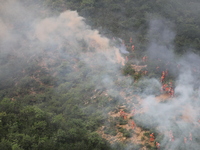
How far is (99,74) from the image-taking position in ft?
83.1

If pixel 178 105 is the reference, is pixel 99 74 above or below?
above

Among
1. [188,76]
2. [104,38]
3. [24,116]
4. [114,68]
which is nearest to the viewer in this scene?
[24,116]

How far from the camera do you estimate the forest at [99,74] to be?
1859 centimetres

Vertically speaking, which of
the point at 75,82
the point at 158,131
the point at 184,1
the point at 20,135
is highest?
the point at 184,1

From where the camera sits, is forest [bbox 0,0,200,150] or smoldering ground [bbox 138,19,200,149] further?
forest [bbox 0,0,200,150]

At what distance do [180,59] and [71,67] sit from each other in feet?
32.7

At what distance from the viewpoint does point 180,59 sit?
26672 mm

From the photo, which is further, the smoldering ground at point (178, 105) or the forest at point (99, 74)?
the forest at point (99, 74)

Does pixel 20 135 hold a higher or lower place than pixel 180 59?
lower

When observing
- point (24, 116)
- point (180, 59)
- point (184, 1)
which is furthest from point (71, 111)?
point (184, 1)

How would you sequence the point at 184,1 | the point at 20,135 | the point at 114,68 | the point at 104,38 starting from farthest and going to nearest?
the point at 184,1 < the point at 104,38 < the point at 114,68 < the point at 20,135

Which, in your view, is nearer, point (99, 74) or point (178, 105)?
point (178, 105)

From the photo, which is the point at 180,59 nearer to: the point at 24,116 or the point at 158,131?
the point at 158,131

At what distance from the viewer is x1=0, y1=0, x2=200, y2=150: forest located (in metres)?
18.6
